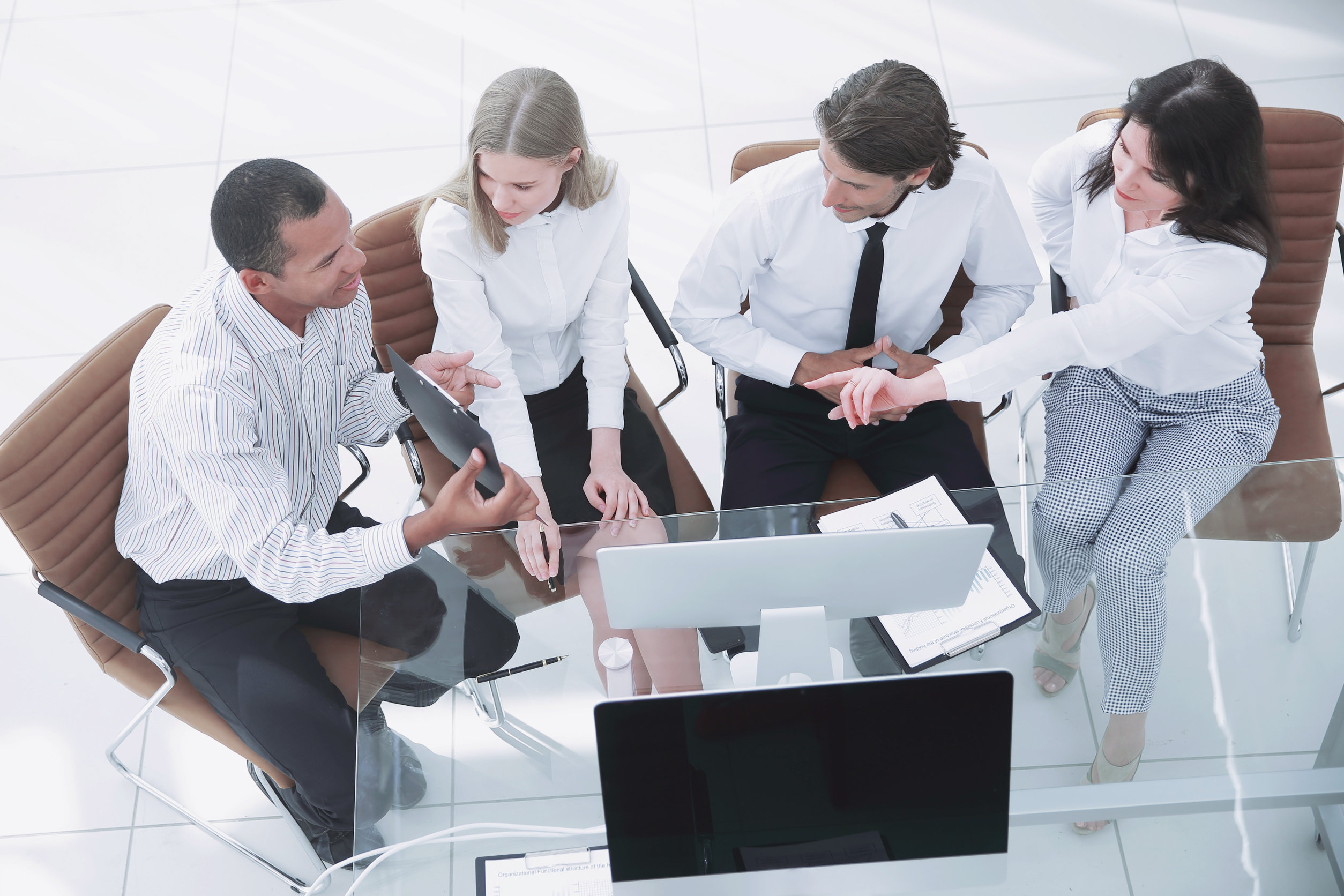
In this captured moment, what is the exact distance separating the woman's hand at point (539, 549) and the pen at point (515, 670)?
6.7 inches

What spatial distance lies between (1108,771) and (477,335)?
4.63ft

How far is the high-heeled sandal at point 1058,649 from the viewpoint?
1708mm

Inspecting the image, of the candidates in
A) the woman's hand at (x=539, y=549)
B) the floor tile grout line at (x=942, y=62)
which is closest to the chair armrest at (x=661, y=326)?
the woman's hand at (x=539, y=549)

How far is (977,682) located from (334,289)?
1.30 m

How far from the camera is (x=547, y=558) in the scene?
74.5 inches

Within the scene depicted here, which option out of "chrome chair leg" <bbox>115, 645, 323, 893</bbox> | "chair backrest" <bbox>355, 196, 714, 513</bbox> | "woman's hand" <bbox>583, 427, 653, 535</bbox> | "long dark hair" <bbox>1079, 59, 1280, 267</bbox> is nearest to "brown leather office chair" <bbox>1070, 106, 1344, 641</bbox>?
"long dark hair" <bbox>1079, 59, 1280, 267</bbox>

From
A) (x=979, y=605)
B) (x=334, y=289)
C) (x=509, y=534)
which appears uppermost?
(x=334, y=289)

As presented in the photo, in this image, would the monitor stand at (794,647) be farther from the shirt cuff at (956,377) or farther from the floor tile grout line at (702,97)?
the floor tile grout line at (702,97)

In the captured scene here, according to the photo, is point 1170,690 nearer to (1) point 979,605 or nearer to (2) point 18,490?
(1) point 979,605

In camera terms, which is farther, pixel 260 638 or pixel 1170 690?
pixel 260 638

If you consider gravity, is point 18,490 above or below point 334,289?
below

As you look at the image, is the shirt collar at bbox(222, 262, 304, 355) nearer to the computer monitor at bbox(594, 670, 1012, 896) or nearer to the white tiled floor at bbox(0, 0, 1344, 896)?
the computer monitor at bbox(594, 670, 1012, 896)

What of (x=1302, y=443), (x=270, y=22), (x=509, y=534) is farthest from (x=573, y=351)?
(x=270, y=22)

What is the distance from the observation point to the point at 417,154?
12.0ft
